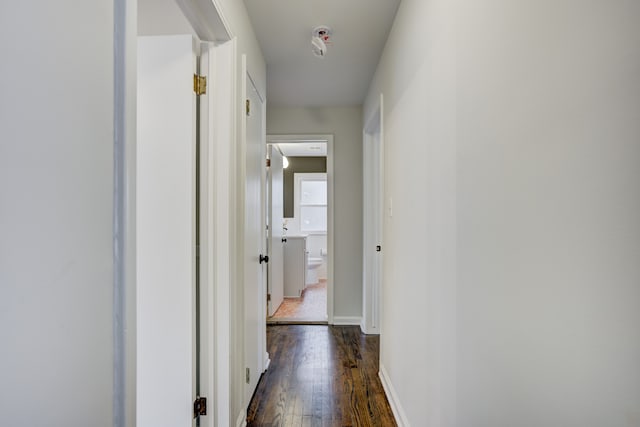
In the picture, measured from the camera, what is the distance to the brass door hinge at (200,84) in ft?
5.09

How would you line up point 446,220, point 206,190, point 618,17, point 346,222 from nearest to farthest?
point 618,17, point 446,220, point 206,190, point 346,222

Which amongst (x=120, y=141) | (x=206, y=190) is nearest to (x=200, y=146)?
(x=206, y=190)

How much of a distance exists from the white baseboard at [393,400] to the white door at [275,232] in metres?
1.71

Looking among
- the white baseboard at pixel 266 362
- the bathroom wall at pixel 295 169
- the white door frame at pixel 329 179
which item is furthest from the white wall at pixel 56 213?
the bathroom wall at pixel 295 169

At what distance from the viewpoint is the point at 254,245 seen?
7.49 ft

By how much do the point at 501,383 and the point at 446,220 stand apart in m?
0.56

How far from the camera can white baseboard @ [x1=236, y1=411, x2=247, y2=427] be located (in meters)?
1.77

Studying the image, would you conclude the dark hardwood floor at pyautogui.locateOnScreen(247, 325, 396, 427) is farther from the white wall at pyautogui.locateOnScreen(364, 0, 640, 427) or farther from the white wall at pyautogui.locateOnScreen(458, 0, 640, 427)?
the white wall at pyautogui.locateOnScreen(458, 0, 640, 427)

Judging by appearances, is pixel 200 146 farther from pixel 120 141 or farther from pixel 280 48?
pixel 280 48

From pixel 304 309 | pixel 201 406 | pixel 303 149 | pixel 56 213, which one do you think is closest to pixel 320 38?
pixel 56 213

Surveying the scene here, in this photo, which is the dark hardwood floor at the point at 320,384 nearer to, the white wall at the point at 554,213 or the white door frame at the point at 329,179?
the white door frame at the point at 329,179

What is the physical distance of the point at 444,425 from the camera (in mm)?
1271

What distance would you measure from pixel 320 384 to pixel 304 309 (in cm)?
190

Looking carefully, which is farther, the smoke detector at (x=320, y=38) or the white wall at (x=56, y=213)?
the smoke detector at (x=320, y=38)
